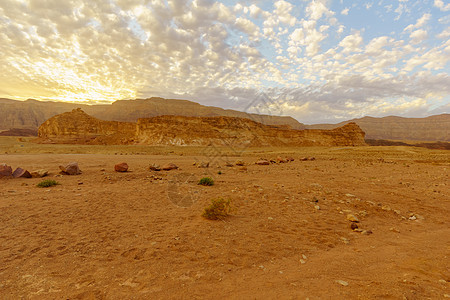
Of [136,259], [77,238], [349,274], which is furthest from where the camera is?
[77,238]

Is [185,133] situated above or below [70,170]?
above

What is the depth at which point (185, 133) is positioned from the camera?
46875 millimetres

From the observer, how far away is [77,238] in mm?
3865

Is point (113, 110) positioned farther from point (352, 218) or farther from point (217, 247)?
point (352, 218)

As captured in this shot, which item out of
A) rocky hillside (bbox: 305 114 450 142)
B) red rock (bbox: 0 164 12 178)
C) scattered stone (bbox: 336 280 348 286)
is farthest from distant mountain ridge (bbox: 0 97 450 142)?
scattered stone (bbox: 336 280 348 286)

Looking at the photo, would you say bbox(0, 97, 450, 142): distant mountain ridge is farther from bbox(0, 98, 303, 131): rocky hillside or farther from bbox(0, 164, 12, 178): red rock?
bbox(0, 164, 12, 178): red rock

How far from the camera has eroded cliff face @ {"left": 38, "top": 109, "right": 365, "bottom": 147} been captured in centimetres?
A: 4716

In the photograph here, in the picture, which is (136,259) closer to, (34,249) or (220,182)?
(34,249)

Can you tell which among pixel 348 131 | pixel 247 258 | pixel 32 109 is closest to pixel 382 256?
pixel 247 258

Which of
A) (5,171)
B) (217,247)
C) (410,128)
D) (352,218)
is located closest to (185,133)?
(5,171)

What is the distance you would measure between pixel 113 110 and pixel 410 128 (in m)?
186

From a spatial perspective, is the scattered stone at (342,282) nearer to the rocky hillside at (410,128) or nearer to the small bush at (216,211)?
the small bush at (216,211)

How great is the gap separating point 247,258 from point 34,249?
3.54 meters

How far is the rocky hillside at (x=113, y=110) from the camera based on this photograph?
113938 millimetres
